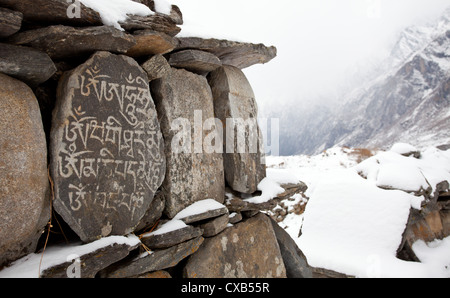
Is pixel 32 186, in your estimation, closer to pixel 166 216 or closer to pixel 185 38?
pixel 166 216

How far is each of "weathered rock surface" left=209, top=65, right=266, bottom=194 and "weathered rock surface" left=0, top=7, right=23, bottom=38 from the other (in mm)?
2000

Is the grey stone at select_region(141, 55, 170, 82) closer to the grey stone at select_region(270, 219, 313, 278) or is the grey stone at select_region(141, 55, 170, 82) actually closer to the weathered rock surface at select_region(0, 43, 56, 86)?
the weathered rock surface at select_region(0, 43, 56, 86)

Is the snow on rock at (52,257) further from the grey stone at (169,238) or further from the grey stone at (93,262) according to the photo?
the grey stone at (169,238)

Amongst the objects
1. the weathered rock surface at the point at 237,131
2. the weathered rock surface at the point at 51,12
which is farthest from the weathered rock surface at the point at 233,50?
the weathered rock surface at the point at 51,12

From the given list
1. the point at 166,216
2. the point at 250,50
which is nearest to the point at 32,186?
the point at 166,216

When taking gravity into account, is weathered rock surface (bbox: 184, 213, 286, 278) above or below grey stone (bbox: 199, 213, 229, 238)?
below

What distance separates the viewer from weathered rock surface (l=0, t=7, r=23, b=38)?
1677mm

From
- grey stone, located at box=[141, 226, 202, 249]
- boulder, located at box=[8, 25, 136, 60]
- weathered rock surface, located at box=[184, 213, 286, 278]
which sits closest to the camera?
boulder, located at box=[8, 25, 136, 60]

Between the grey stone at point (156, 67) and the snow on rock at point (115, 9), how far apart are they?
0.36 meters

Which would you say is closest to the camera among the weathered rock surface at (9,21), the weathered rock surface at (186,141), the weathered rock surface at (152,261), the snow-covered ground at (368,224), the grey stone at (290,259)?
the weathered rock surface at (9,21)

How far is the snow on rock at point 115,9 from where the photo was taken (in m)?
2.15

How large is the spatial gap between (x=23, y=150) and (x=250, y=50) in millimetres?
2362

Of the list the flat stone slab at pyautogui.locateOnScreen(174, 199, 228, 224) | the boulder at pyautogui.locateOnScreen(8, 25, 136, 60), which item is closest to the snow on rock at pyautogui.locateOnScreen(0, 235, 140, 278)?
the flat stone slab at pyautogui.locateOnScreen(174, 199, 228, 224)
